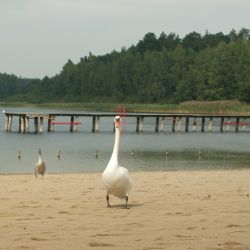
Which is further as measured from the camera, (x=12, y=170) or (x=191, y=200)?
(x=12, y=170)

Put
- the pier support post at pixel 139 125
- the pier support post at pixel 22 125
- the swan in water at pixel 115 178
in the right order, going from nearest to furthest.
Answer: the swan in water at pixel 115 178
the pier support post at pixel 22 125
the pier support post at pixel 139 125

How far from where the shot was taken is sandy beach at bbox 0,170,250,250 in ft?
28.3

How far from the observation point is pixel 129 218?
11.0 meters

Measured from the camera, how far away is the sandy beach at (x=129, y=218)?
28.3 feet

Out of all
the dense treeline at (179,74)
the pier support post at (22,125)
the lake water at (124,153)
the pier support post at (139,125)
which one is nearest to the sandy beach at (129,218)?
the lake water at (124,153)

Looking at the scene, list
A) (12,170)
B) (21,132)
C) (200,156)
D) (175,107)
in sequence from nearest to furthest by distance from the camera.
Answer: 1. (12,170)
2. (200,156)
3. (21,132)
4. (175,107)

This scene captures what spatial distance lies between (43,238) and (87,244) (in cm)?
70

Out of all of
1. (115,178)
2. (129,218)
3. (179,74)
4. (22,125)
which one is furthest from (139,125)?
(179,74)

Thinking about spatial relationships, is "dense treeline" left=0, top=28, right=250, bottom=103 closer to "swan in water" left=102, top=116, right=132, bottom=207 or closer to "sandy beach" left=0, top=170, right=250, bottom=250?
"sandy beach" left=0, top=170, right=250, bottom=250

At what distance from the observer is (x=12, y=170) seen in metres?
32.2

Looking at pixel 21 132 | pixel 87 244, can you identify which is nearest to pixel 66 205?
pixel 87 244

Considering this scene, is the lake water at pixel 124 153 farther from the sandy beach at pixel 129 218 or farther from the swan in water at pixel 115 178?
the swan in water at pixel 115 178

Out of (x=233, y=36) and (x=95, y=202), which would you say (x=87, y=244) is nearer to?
(x=95, y=202)

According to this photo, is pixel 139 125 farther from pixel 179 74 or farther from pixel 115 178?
pixel 179 74
